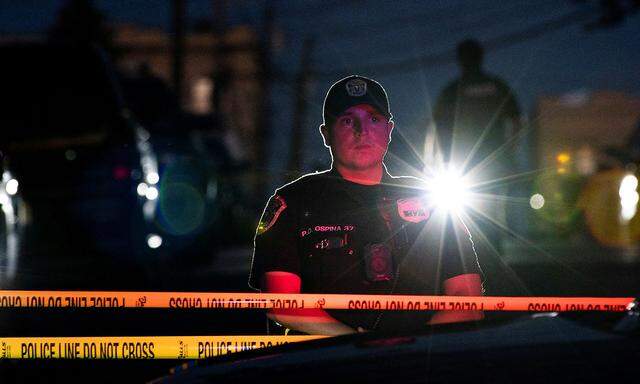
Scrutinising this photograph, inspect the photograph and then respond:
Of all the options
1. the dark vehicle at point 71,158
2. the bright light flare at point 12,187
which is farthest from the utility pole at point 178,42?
the bright light flare at point 12,187

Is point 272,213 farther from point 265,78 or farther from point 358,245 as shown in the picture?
point 265,78

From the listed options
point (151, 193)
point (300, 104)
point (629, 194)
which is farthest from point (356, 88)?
point (300, 104)

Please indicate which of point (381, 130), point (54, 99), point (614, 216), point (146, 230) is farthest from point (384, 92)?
point (614, 216)

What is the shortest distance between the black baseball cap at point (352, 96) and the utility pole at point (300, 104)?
3263 cm

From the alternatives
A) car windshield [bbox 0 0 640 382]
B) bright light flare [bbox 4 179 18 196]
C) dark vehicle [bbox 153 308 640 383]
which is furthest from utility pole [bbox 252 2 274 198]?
dark vehicle [bbox 153 308 640 383]

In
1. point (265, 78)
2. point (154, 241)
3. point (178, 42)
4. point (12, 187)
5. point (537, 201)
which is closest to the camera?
point (12, 187)

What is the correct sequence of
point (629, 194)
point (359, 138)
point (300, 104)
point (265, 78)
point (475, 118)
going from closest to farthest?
point (359, 138)
point (475, 118)
point (629, 194)
point (265, 78)
point (300, 104)

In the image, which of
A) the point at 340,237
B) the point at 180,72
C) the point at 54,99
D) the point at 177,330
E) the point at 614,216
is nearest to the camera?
the point at 340,237

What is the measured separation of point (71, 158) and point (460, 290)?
4714mm

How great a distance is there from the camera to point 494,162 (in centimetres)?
929

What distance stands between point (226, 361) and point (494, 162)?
6353mm

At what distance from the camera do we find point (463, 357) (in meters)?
2.71

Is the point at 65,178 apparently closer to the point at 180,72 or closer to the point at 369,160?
the point at 369,160

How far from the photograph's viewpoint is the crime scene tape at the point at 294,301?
13.2 ft
